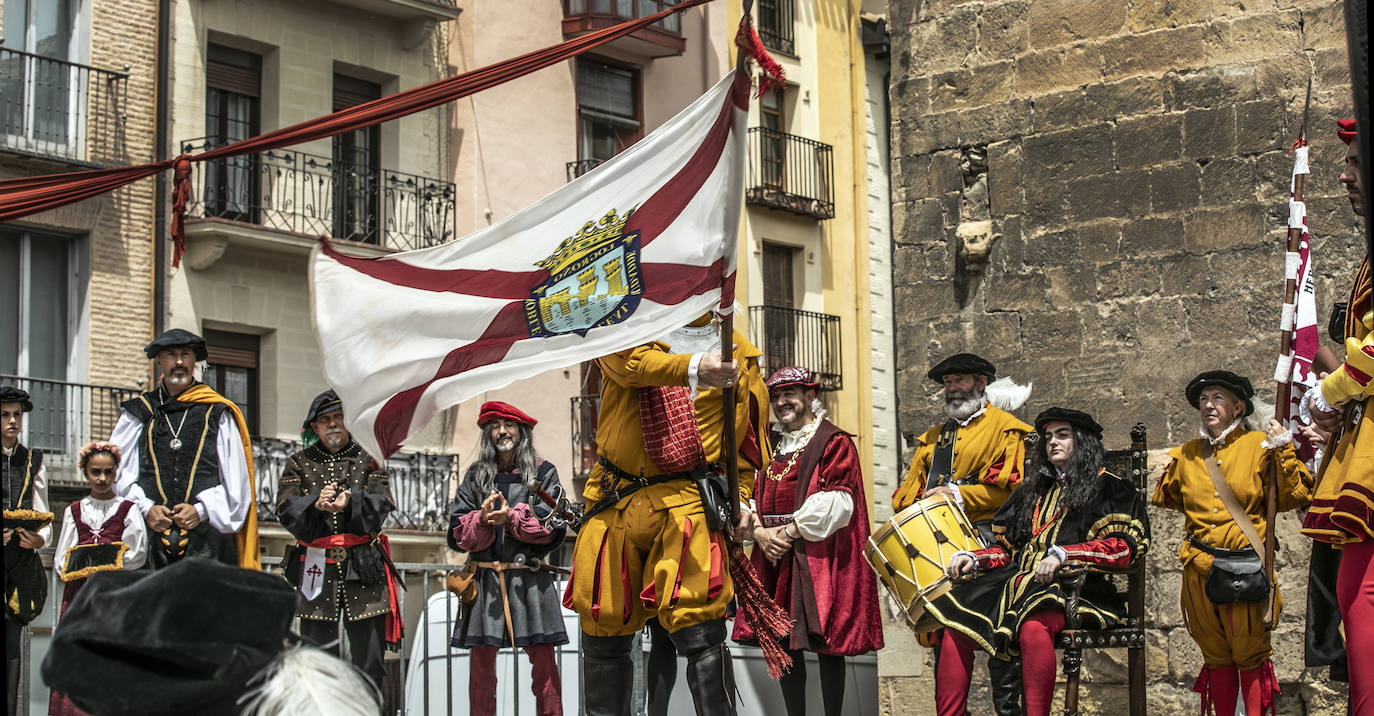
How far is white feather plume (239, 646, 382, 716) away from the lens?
275 centimetres

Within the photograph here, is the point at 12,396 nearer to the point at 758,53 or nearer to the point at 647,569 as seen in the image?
the point at 647,569

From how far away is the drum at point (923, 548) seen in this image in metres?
8.33

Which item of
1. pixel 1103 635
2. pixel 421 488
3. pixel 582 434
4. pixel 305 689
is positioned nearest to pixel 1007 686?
pixel 1103 635

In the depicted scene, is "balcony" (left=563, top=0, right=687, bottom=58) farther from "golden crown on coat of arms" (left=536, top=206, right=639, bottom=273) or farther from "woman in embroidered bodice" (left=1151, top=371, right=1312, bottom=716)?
"golden crown on coat of arms" (left=536, top=206, right=639, bottom=273)

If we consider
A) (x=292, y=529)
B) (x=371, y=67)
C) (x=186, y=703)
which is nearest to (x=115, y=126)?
(x=371, y=67)

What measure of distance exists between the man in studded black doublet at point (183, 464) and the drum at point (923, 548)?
119 inches

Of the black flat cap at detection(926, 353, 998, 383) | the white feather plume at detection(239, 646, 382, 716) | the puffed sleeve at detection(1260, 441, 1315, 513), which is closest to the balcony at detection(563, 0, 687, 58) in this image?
the black flat cap at detection(926, 353, 998, 383)

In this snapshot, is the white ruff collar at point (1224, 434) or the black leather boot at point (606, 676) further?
the white ruff collar at point (1224, 434)

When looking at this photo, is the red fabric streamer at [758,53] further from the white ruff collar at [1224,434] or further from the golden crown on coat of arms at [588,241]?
the white ruff collar at [1224,434]

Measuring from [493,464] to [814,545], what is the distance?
5.55 ft

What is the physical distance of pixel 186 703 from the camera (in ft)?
8.85

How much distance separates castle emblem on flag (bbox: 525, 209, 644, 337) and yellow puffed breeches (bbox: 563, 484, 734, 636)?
2.32 ft

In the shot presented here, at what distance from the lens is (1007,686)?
8461 mm

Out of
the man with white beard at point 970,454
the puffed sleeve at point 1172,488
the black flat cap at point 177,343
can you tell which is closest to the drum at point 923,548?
the man with white beard at point 970,454
